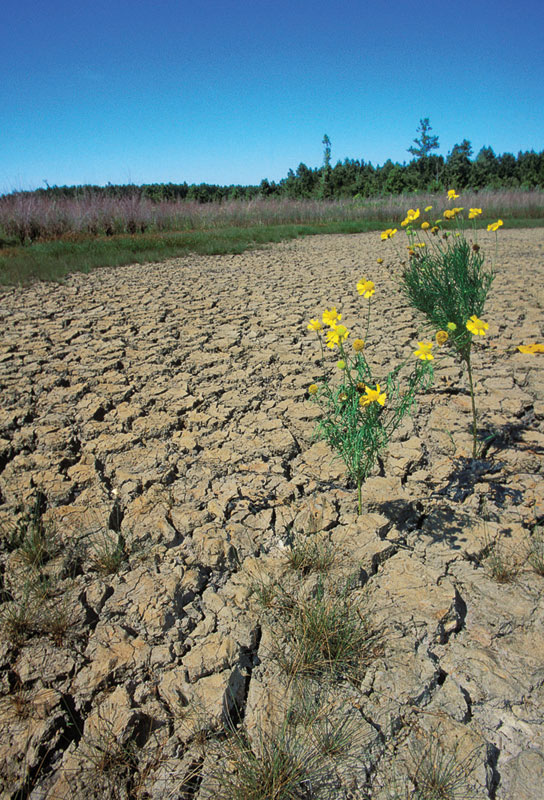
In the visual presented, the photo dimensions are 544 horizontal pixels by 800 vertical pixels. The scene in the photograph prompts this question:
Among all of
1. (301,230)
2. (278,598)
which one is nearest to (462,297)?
(278,598)

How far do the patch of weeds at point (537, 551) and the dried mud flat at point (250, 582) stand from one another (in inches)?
0.9

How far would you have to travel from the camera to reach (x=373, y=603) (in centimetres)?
135

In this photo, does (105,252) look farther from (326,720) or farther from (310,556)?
(326,720)

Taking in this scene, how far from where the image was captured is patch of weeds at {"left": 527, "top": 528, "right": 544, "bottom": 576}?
1.40 metres

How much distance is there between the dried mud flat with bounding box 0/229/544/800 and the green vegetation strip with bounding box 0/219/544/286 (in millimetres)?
3086

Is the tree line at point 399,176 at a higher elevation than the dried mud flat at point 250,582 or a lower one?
higher

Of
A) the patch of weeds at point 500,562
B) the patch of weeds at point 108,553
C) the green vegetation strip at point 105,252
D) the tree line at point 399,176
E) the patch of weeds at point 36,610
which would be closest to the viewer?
the patch of weeds at point 36,610

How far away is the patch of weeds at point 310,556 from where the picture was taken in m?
1.47

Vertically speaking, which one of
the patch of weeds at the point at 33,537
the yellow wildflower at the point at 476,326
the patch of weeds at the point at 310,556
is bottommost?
the patch of weeds at the point at 310,556

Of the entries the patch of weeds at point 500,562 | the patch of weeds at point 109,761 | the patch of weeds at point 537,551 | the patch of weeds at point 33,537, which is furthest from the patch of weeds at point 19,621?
the patch of weeds at point 537,551

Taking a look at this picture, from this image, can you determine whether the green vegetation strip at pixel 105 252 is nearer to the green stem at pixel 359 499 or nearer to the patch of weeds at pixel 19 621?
the patch of weeds at pixel 19 621

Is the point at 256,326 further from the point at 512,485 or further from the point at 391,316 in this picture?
the point at 512,485

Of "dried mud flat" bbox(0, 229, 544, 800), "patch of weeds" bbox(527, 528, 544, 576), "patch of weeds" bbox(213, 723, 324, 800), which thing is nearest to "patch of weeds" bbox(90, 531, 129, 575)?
"dried mud flat" bbox(0, 229, 544, 800)

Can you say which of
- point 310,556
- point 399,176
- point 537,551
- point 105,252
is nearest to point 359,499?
point 310,556
